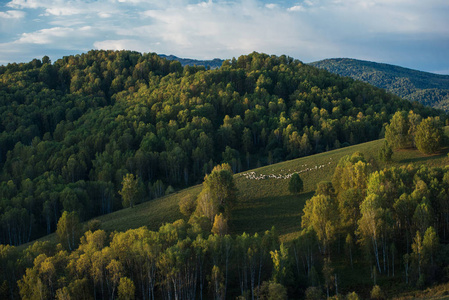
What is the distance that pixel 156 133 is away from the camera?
15175 cm

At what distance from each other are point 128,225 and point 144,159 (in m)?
54.9

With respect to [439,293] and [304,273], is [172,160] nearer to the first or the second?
[304,273]

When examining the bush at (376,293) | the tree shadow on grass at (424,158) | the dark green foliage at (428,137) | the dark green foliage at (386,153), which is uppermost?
the dark green foliage at (428,137)

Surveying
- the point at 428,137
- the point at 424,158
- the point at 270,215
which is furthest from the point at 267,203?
the point at 428,137

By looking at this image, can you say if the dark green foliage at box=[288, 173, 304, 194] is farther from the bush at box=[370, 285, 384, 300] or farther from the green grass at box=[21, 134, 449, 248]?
the bush at box=[370, 285, 384, 300]

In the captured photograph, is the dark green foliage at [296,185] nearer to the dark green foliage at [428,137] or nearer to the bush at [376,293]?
the dark green foliage at [428,137]

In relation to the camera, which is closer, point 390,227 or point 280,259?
point 280,259

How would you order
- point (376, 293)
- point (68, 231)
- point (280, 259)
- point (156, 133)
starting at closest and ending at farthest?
point (376, 293) < point (280, 259) < point (68, 231) < point (156, 133)

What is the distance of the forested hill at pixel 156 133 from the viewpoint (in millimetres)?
101250

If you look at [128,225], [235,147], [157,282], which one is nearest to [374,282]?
[157,282]

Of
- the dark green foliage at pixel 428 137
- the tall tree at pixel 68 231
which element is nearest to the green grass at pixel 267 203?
the dark green foliage at pixel 428 137

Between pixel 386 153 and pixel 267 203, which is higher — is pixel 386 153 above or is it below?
above

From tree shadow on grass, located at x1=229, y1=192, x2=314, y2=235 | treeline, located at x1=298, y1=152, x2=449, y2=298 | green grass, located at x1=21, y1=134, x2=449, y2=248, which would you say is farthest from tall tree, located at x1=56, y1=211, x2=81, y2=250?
treeline, located at x1=298, y1=152, x2=449, y2=298

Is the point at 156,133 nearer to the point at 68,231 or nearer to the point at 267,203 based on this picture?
the point at 68,231
